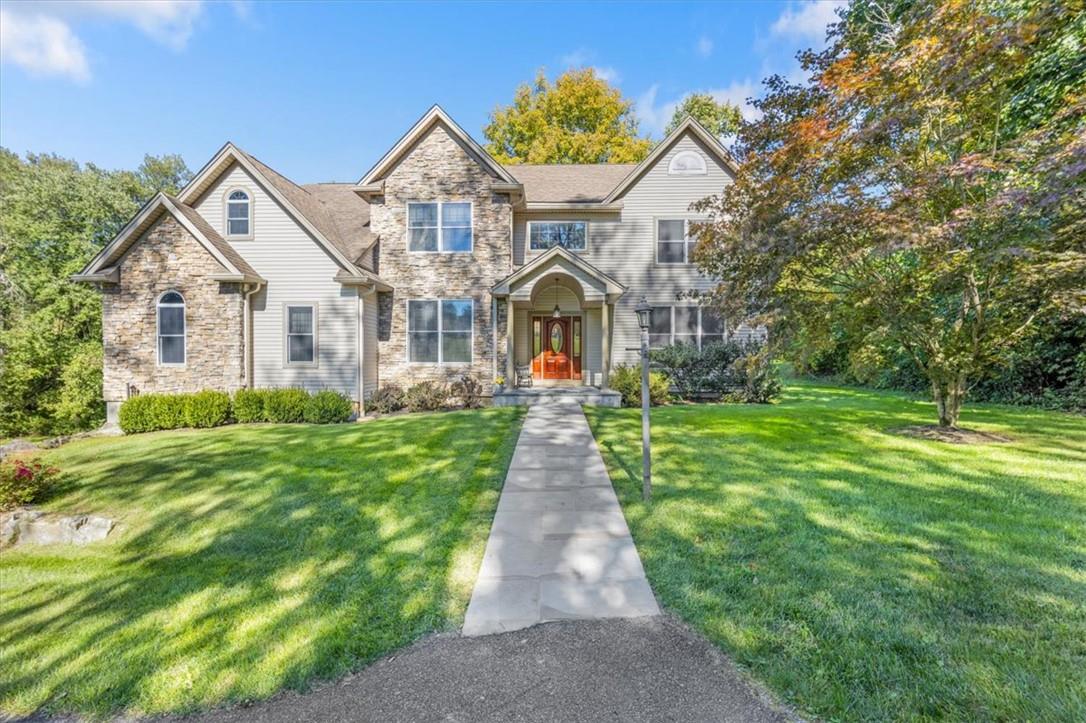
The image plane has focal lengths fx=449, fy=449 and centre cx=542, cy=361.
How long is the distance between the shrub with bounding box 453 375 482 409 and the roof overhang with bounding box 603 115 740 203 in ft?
23.8

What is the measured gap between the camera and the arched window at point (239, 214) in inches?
516

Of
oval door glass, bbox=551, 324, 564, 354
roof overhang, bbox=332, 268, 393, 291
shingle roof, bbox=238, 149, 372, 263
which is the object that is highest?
Answer: shingle roof, bbox=238, 149, 372, 263

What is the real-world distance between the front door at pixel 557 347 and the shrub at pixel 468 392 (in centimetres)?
246

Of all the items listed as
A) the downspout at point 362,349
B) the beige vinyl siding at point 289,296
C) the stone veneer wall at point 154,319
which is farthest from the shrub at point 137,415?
the downspout at point 362,349

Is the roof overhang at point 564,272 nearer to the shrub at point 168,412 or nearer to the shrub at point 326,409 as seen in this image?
the shrub at point 326,409

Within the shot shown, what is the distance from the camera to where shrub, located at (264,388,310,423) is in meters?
11.2

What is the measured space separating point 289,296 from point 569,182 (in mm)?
10046

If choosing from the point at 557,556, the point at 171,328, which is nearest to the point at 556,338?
the point at 171,328

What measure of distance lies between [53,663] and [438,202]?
12.8 m

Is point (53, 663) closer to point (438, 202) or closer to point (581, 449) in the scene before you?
point (581, 449)

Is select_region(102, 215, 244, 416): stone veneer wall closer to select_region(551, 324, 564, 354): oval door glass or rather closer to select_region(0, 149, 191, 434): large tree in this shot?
select_region(0, 149, 191, 434): large tree

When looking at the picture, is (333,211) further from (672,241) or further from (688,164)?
(688,164)

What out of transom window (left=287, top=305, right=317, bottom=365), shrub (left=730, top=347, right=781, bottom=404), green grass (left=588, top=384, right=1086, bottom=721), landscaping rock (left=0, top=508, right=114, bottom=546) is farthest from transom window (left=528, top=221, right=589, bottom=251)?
landscaping rock (left=0, top=508, right=114, bottom=546)

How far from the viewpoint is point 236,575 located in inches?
154
